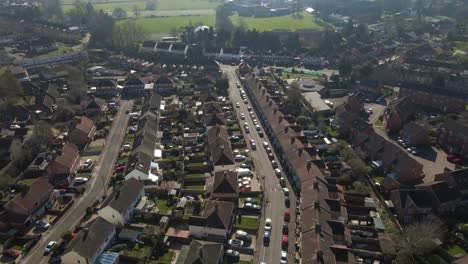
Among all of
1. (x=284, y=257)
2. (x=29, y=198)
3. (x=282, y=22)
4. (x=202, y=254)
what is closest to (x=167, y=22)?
(x=282, y=22)

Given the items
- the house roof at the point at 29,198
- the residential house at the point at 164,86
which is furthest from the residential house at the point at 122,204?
the residential house at the point at 164,86

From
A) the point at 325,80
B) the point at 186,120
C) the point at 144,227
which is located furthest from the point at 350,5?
the point at 144,227

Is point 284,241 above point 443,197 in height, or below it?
below

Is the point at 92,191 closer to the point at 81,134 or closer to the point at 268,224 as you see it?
the point at 81,134

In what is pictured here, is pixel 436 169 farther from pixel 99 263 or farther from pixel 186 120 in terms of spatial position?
pixel 99 263

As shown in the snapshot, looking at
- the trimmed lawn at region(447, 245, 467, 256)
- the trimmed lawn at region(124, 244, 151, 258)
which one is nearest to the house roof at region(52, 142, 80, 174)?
the trimmed lawn at region(124, 244, 151, 258)
